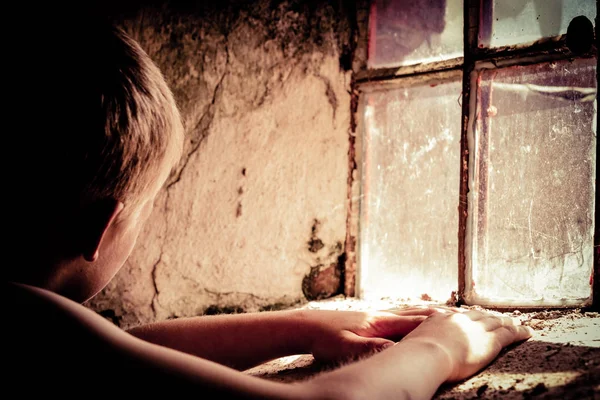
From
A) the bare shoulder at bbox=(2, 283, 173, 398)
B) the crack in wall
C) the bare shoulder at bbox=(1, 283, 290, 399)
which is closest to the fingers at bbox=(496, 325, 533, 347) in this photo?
the bare shoulder at bbox=(1, 283, 290, 399)

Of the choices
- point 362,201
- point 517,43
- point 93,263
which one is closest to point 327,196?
→ point 362,201

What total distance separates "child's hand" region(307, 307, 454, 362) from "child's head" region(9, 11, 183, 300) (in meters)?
0.47

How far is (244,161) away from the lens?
1.63 metres

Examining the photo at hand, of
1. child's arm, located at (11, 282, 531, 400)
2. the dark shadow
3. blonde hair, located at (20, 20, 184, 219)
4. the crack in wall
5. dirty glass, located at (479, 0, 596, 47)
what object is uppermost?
dirty glass, located at (479, 0, 596, 47)

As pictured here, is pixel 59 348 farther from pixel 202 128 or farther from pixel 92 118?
pixel 202 128

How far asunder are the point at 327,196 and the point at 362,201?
145mm

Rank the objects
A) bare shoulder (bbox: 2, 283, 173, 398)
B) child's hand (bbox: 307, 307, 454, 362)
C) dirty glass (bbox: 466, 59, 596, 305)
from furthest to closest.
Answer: dirty glass (bbox: 466, 59, 596, 305), child's hand (bbox: 307, 307, 454, 362), bare shoulder (bbox: 2, 283, 173, 398)

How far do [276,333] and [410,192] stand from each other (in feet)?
2.87

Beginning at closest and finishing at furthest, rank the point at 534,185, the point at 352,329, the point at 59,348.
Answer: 1. the point at 59,348
2. the point at 352,329
3. the point at 534,185

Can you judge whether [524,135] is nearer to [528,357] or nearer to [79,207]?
[528,357]

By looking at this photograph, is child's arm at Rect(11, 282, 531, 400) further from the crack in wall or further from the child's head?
the crack in wall

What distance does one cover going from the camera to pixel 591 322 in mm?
1114

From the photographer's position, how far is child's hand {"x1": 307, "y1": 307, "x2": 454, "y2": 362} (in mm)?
870

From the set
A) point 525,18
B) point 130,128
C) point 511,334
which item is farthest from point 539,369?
point 525,18
